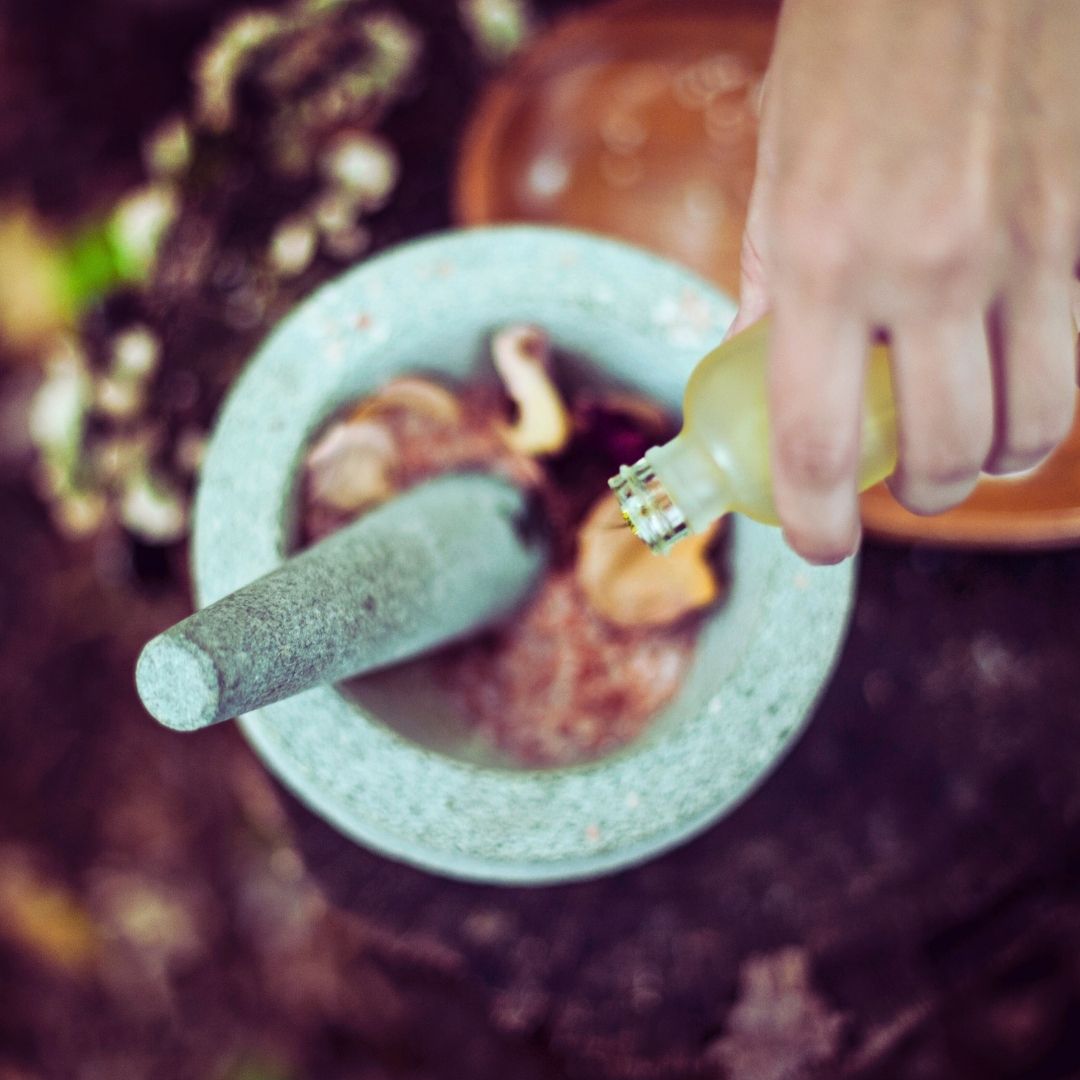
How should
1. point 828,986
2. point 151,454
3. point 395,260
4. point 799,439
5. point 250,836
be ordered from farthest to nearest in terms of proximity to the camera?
point 250,836, point 151,454, point 828,986, point 395,260, point 799,439

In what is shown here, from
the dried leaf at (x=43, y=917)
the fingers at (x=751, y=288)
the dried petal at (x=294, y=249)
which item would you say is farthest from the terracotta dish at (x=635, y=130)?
the dried leaf at (x=43, y=917)

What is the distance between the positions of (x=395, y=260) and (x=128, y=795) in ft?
2.92

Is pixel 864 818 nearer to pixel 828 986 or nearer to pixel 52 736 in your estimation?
pixel 828 986

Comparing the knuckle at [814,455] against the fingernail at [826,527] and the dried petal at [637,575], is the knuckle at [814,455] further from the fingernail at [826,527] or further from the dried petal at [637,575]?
the dried petal at [637,575]

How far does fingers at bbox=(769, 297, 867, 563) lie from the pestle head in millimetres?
243

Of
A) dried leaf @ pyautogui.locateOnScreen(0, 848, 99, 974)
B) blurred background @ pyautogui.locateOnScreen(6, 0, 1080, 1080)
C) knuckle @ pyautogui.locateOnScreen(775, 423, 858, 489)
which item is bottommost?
dried leaf @ pyautogui.locateOnScreen(0, 848, 99, 974)

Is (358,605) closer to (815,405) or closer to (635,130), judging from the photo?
(815,405)

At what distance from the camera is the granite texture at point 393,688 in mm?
564

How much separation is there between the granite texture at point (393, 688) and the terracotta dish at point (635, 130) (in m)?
0.23

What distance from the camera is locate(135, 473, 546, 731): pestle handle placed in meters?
0.41

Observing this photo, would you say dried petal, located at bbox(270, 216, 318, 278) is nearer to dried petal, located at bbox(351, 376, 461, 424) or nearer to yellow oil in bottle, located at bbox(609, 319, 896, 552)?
dried petal, located at bbox(351, 376, 461, 424)

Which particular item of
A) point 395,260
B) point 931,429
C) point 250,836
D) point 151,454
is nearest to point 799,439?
point 931,429

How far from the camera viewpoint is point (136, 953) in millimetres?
1241

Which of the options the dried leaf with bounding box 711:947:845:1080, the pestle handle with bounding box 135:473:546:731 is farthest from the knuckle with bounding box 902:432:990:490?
the dried leaf with bounding box 711:947:845:1080
